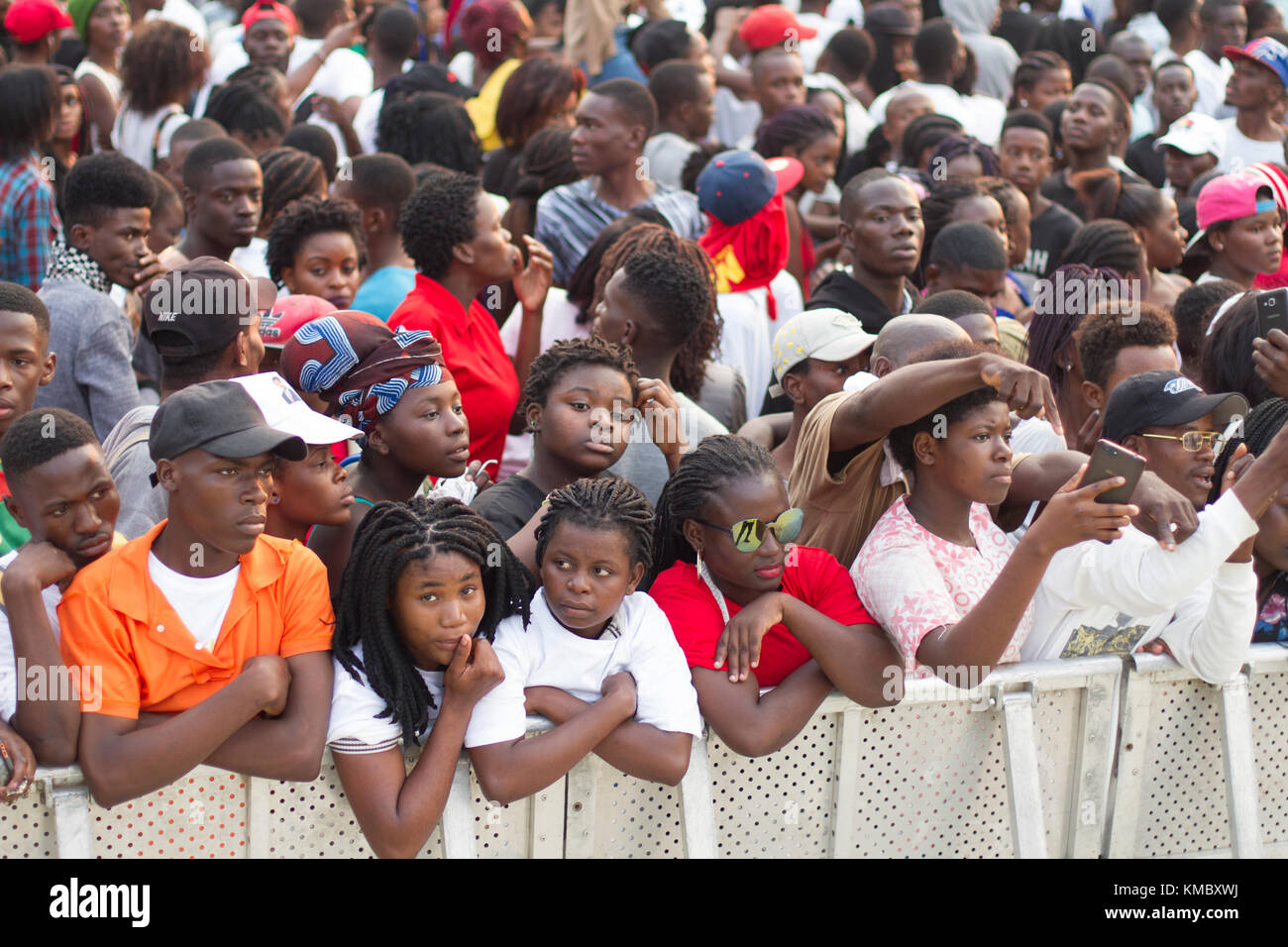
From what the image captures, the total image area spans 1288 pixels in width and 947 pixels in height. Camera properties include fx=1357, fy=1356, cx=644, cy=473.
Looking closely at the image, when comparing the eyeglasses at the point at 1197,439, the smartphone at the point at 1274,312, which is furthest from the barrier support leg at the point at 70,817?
the smartphone at the point at 1274,312

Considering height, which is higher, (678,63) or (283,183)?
(678,63)

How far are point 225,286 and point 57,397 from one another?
1035mm

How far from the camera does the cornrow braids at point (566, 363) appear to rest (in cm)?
361

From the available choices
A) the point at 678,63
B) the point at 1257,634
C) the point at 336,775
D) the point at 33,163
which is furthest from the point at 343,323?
the point at 678,63

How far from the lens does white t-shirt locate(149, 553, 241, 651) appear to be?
2.74m

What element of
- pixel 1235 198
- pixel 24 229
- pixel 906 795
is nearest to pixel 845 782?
pixel 906 795

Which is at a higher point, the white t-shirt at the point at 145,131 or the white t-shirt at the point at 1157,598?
the white t-shirt at the point at 145,131

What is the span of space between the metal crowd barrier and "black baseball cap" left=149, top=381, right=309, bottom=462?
66 cm

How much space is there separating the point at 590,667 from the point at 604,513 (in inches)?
13.3

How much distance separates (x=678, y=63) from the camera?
7.80 metres

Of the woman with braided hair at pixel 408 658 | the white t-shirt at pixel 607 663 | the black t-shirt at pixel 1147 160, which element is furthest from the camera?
the black t-shirt at pixel 1147 160

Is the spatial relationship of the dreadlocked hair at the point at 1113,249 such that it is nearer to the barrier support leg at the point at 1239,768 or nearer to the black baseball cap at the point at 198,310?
the barrier support leg at the point at 1239,768
